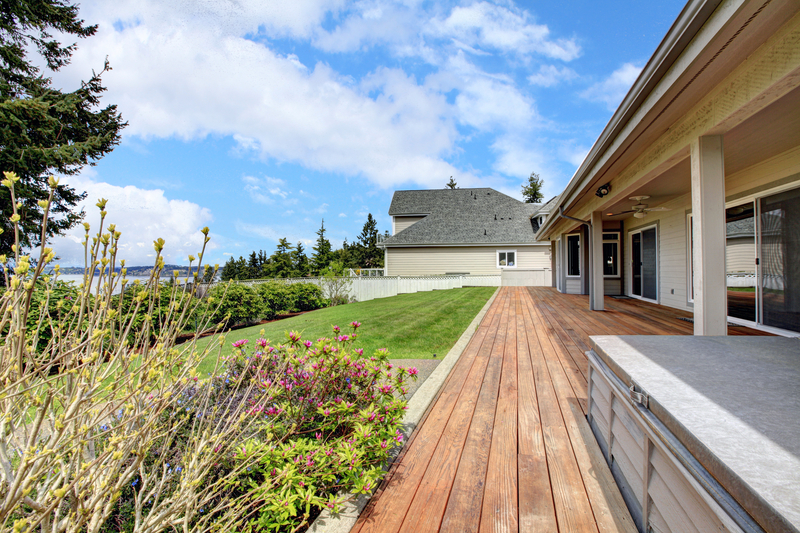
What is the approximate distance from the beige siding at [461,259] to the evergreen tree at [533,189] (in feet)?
73.4

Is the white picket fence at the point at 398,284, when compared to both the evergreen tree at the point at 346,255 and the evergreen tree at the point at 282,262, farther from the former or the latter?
the evergreen tree at the point at 346,255

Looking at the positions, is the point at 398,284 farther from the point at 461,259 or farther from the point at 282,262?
the point at 282,262

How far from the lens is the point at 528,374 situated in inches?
144

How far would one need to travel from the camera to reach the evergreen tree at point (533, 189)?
40.4 m

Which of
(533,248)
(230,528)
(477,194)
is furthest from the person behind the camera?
(477,194)

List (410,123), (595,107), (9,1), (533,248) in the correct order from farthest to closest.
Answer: (533,248)
(410,123)
(595,107)
(9,1)

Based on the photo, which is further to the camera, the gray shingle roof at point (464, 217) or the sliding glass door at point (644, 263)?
the gray shingle roof at point (464, 217)

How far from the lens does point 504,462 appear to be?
2.11 metres

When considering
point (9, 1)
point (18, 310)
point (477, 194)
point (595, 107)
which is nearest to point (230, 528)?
point (18, 310)

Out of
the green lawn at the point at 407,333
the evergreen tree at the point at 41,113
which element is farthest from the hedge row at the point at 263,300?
the evergreen tree at the point at 41,113

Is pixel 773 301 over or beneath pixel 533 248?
beneath

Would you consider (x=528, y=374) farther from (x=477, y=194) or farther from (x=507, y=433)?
(x=477, y=194)

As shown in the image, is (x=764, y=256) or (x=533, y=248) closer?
(x=764, y=256)

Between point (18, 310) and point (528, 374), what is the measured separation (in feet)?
12.5
